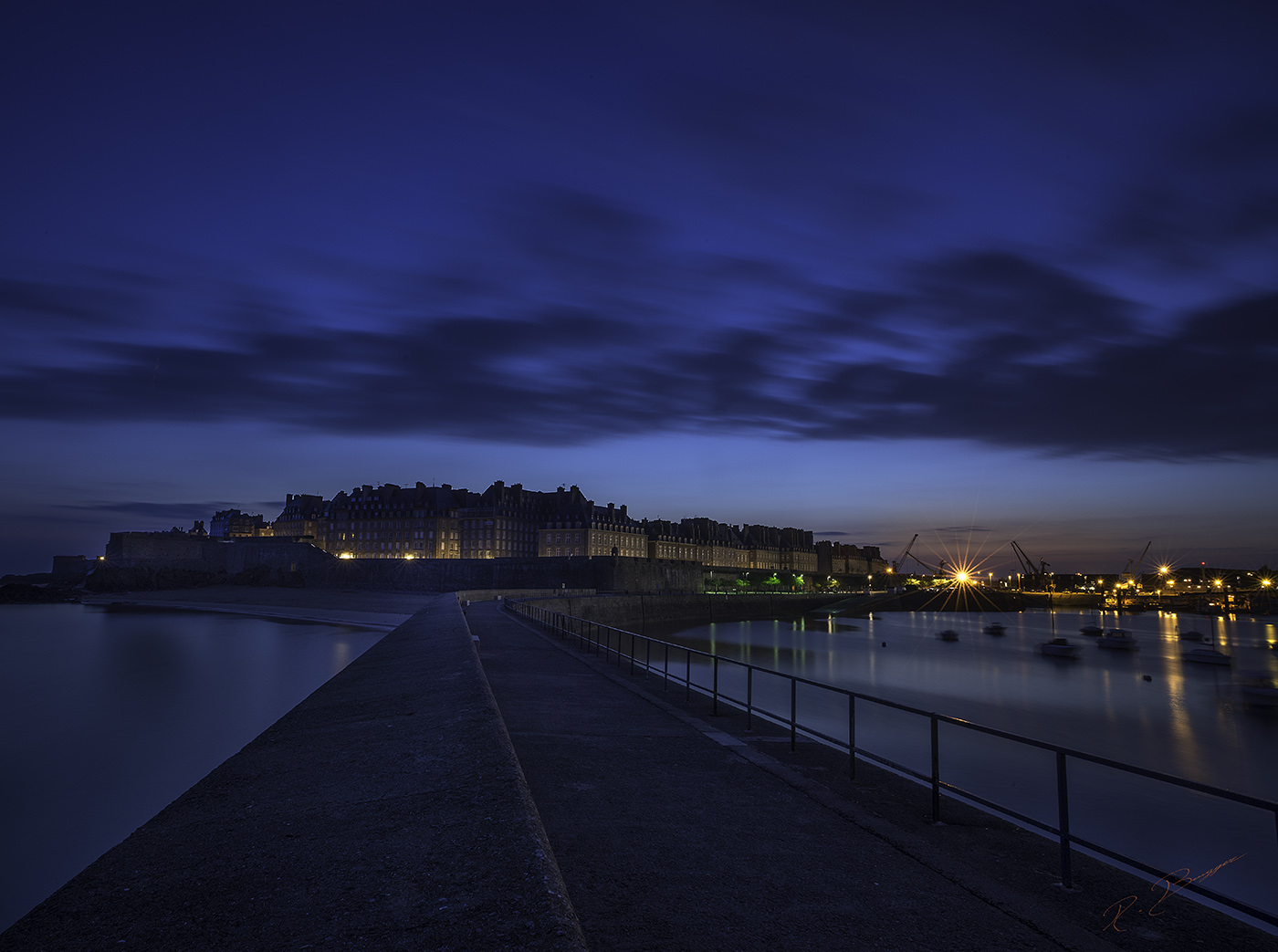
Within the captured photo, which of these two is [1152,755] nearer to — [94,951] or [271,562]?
[94,951]

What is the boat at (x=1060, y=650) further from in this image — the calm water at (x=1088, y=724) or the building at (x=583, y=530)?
the building at (x=583, y=530)

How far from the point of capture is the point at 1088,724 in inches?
1143

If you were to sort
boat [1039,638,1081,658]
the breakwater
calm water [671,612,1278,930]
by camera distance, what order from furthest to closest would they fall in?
boat [1039,638,1081,658]
calm water [671,612,1278,930]
the breakwater

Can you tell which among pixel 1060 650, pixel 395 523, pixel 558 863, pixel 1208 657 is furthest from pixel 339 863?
pixel 395 523

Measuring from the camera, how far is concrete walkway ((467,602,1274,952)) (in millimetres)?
4492

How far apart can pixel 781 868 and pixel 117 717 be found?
2702 cm

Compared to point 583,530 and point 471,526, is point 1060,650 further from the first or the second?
point 471,526

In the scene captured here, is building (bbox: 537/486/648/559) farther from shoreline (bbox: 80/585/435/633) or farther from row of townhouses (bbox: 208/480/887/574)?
shoreline (bbox: 80/585/435/633)

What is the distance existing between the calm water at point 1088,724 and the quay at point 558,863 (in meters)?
9.29

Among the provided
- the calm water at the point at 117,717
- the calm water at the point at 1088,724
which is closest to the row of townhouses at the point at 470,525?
the calm water at the point at 1088,724

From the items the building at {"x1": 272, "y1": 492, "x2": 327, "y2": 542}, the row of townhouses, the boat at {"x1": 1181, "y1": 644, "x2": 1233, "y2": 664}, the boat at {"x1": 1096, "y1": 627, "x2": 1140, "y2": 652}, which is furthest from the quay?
the building at {"x1": 272, "y1": 492, "x2": 327, "y2": 542}

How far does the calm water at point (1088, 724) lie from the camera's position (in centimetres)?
1445

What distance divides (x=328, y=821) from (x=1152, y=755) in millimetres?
26173

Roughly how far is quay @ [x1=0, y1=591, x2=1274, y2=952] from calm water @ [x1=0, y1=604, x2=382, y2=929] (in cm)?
823
